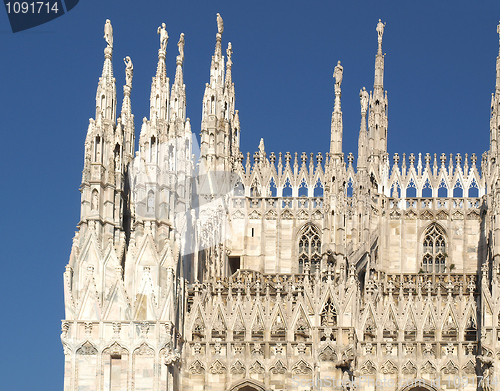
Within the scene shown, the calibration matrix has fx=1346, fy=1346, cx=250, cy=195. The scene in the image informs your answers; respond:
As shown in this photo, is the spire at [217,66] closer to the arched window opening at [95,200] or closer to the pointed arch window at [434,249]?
the arched window opening at [95,200]

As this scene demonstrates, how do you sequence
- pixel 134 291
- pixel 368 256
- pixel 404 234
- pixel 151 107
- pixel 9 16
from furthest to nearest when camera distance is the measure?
pixel 404 234
pixel 368 256
pixel 151 107
pixel 134 291
pixel 9 16

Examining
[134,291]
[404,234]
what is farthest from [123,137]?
[404,234]

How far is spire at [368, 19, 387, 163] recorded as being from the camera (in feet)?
201

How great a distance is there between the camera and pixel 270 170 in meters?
61.2

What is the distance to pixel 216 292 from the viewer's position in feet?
172

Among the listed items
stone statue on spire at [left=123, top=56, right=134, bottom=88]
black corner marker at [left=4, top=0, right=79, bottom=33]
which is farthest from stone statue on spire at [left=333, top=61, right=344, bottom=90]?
black corner marker at [left=4, top=0, right=79, bottom=33]

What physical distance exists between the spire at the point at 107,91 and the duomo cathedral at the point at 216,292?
55 millimetres

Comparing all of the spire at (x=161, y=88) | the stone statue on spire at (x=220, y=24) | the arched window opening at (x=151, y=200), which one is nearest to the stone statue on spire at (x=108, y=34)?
the spire at (x=161, y=88)

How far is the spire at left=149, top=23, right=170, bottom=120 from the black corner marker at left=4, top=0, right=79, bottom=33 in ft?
38.5

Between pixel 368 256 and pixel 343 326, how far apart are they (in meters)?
6.82

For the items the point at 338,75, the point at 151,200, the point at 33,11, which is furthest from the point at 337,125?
the point at 33,11

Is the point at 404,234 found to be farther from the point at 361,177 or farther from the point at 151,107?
the point at 151,107

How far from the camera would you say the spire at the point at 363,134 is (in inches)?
2306

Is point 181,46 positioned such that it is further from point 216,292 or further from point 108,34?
point 216,292
